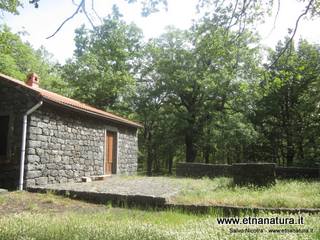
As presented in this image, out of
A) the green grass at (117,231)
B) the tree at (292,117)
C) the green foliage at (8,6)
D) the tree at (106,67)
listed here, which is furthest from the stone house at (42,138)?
the tree at (292,117)

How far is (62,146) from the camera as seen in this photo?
10.3m

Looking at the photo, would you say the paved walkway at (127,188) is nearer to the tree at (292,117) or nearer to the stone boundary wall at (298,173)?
the stone boundary wall at (298,173)

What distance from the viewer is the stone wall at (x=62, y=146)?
358 inches

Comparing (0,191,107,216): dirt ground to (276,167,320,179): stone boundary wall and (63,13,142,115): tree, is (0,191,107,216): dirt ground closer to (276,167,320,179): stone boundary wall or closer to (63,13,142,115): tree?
(276,167,320,179): stone boundary wall

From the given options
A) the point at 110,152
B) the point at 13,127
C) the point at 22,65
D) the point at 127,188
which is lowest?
the point at 127,188

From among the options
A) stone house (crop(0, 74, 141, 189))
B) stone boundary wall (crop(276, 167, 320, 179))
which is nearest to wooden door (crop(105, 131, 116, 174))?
stone house (crop(0, 74, 141, 189))

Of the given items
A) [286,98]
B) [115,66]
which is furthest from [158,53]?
[286,98]

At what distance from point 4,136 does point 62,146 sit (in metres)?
1.83

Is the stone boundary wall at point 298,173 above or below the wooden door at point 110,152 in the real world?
below

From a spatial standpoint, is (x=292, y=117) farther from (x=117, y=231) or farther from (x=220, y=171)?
(x=117, y=231)

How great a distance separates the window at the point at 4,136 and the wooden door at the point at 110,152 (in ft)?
16.0

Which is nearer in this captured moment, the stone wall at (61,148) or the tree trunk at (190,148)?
the stone wall at (61,148)

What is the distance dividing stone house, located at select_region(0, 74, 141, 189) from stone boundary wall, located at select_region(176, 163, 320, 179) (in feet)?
15.6

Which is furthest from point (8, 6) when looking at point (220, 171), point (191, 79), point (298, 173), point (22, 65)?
point (22, 65)
